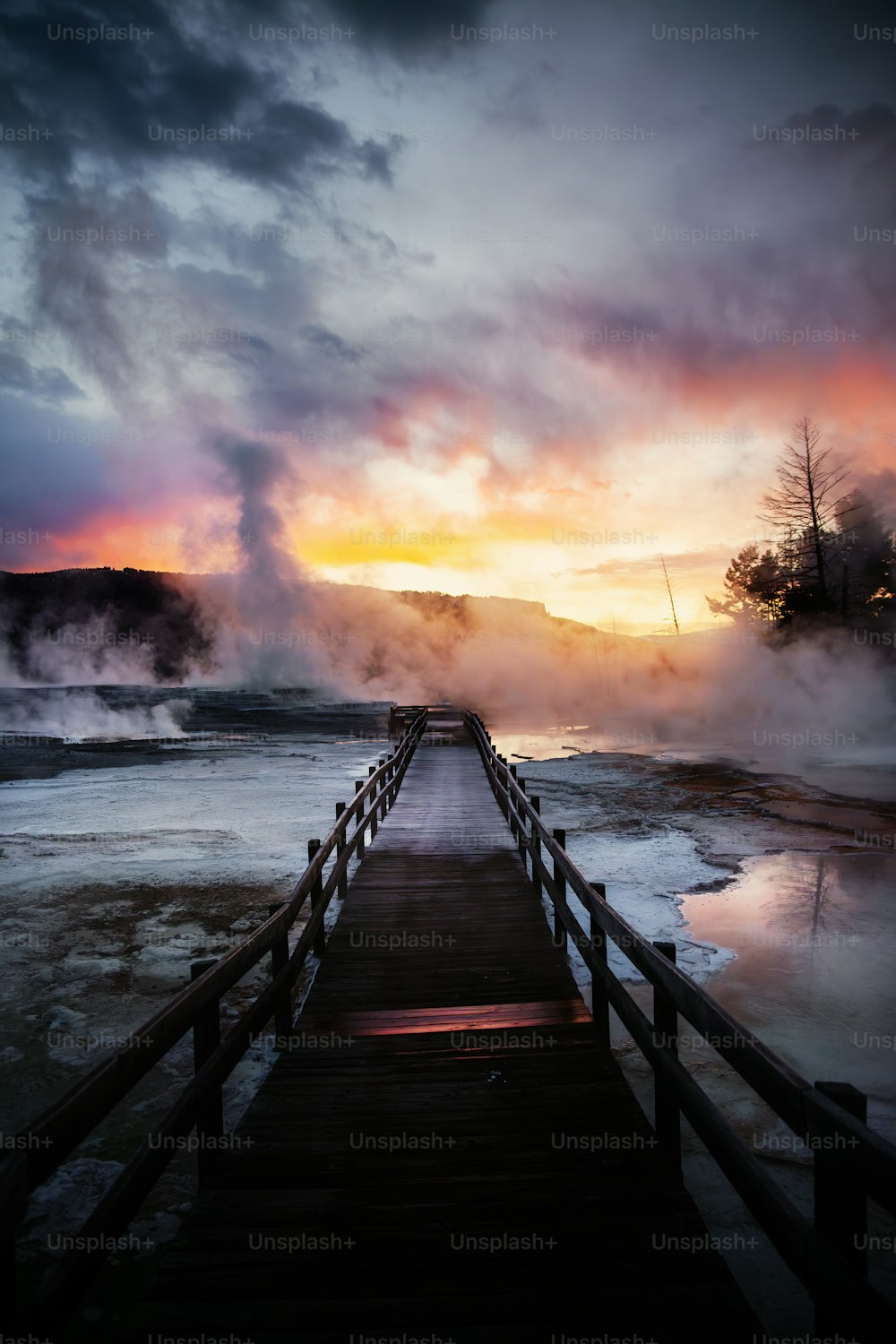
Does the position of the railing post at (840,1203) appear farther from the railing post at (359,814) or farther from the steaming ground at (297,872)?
the railing post at (359,814)

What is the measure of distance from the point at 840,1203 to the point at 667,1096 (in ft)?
4.73

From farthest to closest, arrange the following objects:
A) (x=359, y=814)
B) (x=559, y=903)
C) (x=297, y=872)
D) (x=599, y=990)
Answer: (x=297, y=872) → (x=359, y=814) → (x=559, y=903) → (x=599, y=990)

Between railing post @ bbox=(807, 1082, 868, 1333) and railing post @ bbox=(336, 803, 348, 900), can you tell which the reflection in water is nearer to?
railing post @ bbox=(807, 1082, 868, 1333)

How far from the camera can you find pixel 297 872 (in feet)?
36.9

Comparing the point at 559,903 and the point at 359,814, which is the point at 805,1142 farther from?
the point at 359,814

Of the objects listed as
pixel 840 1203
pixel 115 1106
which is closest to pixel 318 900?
pixel 115 1106

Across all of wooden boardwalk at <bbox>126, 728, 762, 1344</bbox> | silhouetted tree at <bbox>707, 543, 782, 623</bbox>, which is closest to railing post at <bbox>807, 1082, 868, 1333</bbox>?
wooden boardwalk at <bbox>126, 728, 762, 1344</bbox>

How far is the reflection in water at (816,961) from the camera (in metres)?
5.72

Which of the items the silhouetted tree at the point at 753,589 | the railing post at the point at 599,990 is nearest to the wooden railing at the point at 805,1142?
the railing post at the point at 599,990

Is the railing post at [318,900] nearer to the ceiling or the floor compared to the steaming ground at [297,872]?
nearer to the ceiling

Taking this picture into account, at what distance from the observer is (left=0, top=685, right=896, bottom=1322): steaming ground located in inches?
209

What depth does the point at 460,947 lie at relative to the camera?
21.7 feet

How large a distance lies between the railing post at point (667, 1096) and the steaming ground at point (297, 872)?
97 cm

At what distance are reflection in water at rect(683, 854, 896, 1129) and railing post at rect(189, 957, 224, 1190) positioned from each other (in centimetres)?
462
